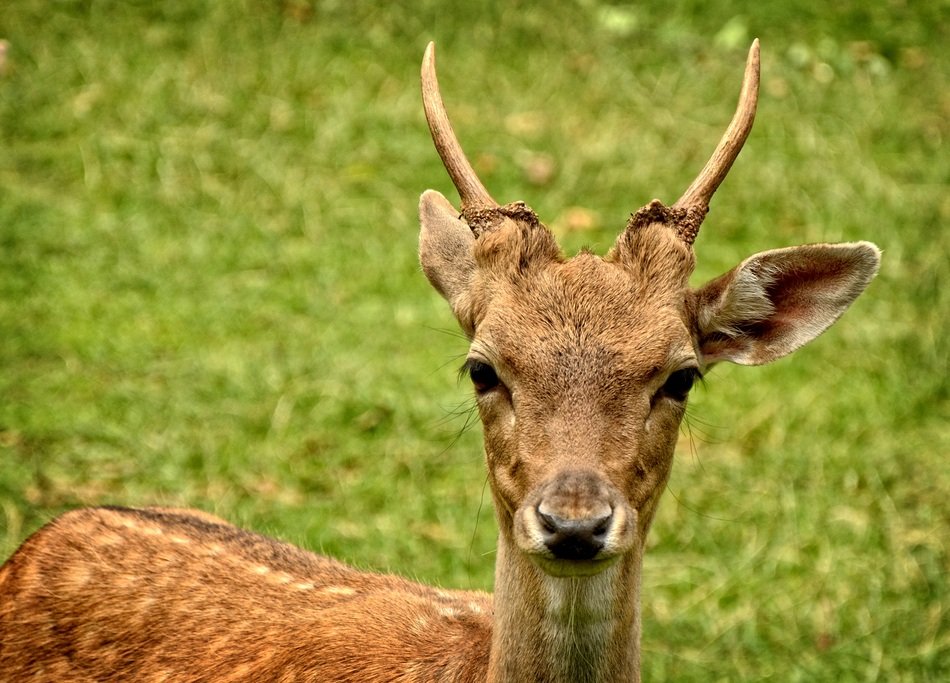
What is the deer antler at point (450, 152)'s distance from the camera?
4.11 m

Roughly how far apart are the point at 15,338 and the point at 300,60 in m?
3.68

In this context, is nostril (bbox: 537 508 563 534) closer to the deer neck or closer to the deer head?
the deer head

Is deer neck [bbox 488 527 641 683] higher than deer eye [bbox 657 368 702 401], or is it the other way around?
deer eye [bbox 657 368 702 401]

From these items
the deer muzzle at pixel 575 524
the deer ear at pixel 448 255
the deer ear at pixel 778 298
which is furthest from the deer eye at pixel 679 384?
the deer ear at pixel 448 255

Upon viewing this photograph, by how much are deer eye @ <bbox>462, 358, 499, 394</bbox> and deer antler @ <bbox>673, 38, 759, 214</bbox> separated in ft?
2.52

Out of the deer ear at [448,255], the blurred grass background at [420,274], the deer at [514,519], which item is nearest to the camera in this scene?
the deer at [514,519]

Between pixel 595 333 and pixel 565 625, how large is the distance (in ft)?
2.59

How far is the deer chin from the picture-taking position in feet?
10.8

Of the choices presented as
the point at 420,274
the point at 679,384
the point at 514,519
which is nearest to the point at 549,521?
the point at 514,519

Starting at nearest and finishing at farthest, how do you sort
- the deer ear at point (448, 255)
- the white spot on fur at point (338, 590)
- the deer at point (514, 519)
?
the deer at point (514, 519) → the deer ear at point (448, 255) → the white spot on fur at point (338, 590)

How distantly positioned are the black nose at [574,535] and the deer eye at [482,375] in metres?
0.55

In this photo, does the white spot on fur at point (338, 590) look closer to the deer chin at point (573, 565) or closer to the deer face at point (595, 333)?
the deer face at point (595, 333)

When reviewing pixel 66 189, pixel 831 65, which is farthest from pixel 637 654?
pixel 831 65

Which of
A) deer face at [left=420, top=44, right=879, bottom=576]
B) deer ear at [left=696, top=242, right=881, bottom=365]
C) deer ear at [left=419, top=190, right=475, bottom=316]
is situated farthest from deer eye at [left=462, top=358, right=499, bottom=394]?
deer ear at [left=696, top=242, right=881, bottom=365]
